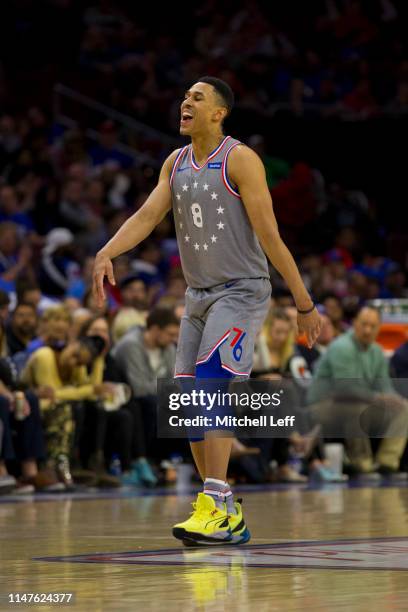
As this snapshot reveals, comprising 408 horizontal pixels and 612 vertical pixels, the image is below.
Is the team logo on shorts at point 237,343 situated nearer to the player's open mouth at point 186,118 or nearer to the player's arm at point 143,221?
the player's arm at point 143,221

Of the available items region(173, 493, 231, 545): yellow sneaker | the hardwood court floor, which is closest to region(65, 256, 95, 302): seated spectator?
the hardwood court floor

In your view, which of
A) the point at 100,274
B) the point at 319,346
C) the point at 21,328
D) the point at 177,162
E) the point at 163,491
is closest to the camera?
the point at 100,274

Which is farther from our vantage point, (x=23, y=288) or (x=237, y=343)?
(x=23, y=288)

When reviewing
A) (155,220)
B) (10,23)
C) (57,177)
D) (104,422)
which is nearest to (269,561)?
(155,220)

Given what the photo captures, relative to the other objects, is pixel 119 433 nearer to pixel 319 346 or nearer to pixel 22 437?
pixel 22 437

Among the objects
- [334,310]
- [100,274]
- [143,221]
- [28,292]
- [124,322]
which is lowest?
[100,274]

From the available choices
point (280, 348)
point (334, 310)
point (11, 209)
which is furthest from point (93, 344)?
point (11, 209)

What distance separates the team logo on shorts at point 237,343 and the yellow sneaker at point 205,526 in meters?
0.63

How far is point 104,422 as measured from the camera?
1194cm

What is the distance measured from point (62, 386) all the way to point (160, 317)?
1173 mm

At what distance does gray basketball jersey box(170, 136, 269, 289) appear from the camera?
6512mm

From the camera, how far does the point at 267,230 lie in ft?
21.1

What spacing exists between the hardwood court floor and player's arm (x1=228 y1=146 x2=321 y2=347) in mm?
1014

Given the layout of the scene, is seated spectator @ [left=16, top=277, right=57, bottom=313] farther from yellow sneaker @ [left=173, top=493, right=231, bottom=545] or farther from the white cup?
yellow sneaker @ [left=173, top=493, right=231, bottom=545]
